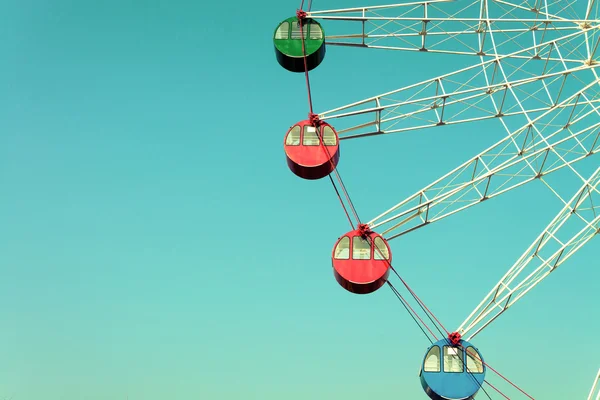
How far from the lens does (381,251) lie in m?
20.1

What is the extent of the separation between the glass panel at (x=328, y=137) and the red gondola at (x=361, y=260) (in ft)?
7.60

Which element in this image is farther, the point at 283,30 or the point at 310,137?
the point at 283,30

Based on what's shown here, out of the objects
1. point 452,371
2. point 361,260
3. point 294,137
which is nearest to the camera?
point 452,371

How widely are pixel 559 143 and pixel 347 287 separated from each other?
6.35 m

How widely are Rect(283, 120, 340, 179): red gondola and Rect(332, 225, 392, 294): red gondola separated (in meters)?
1.84

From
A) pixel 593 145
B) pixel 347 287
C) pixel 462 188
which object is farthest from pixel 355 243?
pixel 593 145

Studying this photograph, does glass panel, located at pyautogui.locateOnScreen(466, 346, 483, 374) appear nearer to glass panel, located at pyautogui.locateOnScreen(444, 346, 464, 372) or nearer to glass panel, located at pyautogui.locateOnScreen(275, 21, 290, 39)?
glass panel, located at pyautogui.locateOnScreen(444, 346, 464, 372)

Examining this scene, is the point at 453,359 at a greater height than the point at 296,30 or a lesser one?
lesser

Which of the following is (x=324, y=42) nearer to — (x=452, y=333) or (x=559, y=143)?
(x=559, y=143)

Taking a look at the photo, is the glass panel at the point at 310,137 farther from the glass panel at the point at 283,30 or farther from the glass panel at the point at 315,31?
the glass panel at the point at 283,30

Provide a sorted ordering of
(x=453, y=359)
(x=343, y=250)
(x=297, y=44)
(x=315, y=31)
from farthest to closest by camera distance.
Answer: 1. (x=315, y=31)
2. (x=297, y=44)
3. (x=343, y=250)
4. (x=453, y=359)

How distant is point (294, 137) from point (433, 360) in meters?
6.68

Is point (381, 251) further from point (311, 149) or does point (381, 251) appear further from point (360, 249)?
point (311, 149)

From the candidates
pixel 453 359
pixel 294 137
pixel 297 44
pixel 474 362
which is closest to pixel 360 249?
pixel 294 137
